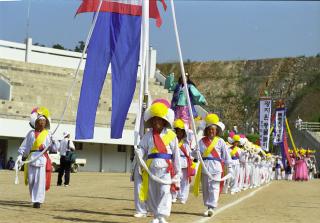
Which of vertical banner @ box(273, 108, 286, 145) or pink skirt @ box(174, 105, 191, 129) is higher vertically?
vertical banner @ box(273, 108, 286, 145)

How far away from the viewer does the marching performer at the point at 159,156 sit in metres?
10.6

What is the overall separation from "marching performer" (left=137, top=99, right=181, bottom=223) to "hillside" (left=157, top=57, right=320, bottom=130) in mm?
68830

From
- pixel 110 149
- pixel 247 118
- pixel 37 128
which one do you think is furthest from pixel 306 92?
pixel 37 128

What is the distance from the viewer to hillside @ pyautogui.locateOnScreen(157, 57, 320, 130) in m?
87.3

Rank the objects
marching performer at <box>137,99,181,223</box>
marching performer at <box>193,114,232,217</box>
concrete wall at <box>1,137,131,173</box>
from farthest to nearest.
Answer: concrete wall at <box>1,137,131,173</box> < marching performer at <box>193,114,232,217</box> < marching performer at <box>137,99,181,223</box>

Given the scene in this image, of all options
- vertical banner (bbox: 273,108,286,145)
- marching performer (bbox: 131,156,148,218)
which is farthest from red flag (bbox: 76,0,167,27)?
vertical banner (bbox: 273,108,286,145)

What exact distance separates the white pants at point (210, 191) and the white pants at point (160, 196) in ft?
8.14

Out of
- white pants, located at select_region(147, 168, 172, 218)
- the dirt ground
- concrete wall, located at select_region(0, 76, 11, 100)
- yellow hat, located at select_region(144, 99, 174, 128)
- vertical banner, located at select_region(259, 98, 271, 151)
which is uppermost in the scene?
concrete wall, located at select_region(0, 76, 11, 100)

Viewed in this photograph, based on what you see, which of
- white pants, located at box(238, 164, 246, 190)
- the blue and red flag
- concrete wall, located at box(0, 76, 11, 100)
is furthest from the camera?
concrete wall, located at box(0, 76, 11, 100)

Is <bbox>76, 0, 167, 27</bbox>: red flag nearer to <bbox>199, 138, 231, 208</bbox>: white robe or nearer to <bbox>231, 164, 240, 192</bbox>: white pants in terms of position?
<bbox>199, 138, 231, 208</bbox>: white robe

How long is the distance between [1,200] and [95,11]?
455 cm

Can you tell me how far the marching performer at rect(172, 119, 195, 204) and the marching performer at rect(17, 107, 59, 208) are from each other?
3259mm

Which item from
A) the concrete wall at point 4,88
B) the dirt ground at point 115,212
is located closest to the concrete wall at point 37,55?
the concrete wall at point 4,88

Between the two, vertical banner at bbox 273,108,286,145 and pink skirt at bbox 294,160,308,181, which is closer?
pink skirt at bbox 294,160,308,181
